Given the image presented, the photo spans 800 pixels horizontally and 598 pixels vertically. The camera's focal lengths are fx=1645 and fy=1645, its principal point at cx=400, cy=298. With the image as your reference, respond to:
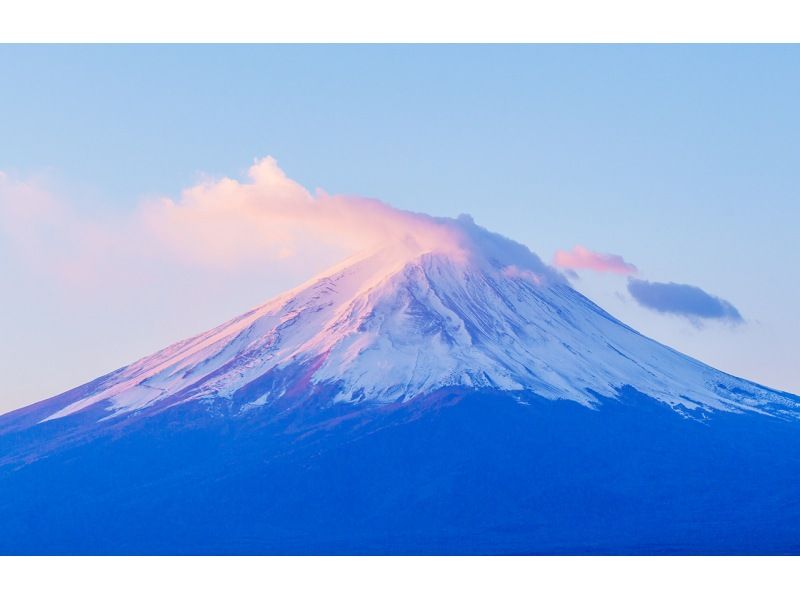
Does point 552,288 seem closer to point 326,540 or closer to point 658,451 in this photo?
point 658,451

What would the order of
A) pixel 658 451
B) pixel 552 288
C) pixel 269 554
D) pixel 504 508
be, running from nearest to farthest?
pixel 269 554
pixel 504 508
pixel 658 451
pixel 552 288

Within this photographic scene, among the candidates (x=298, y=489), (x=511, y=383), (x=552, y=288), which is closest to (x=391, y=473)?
(x=298, y=489)
